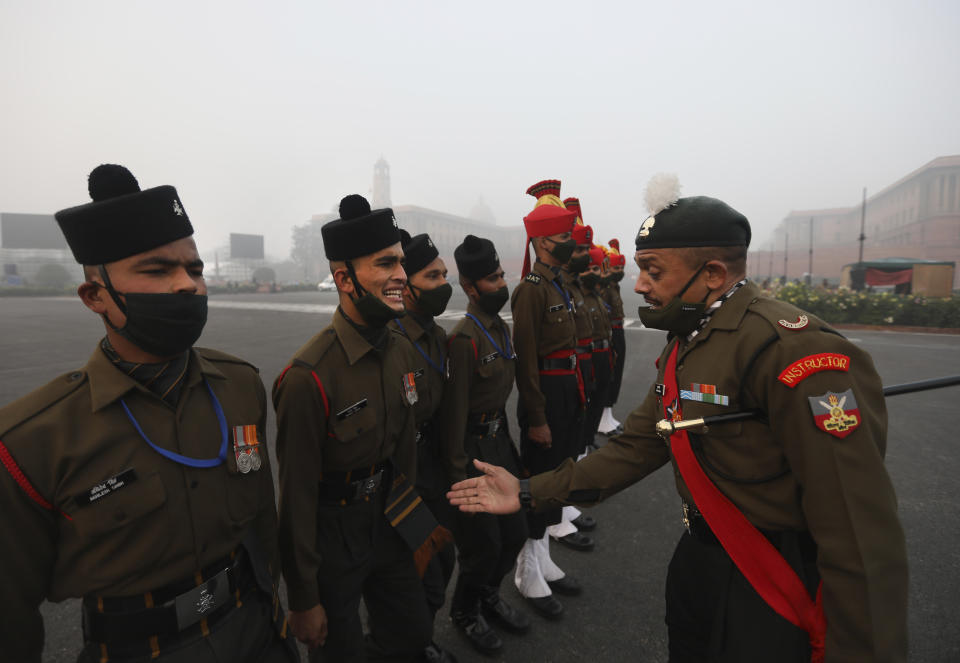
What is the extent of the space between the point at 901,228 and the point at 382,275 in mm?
98647

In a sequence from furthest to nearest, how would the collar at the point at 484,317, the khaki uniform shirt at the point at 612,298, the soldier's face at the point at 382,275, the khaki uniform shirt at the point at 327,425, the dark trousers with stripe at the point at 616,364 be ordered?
the khaki uniform shirt at the point at 612,298 → the dark trousers with stripe at the point at 616,364 → the collar at the point at 484,317 → the soldier's face at the point at 382,275 → the khaki uniform shirt at the point at 327,425

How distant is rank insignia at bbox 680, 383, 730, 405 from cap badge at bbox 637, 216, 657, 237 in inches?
24.1

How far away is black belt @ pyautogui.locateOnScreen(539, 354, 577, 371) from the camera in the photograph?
159 inches

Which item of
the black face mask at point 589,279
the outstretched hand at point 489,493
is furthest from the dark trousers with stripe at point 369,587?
the black face mask at point 589,279

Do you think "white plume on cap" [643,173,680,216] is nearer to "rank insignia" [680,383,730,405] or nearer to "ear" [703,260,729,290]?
"ear" [703,260,729,290]

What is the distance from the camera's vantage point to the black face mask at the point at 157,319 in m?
1.48

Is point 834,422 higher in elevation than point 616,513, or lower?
higher

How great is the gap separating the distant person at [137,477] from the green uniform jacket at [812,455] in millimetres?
1614

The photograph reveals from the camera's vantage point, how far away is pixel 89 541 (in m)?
1.32

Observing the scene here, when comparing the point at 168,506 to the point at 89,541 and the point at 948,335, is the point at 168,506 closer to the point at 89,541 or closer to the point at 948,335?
the point at 89,541

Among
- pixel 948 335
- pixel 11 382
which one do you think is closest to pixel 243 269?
pixel 11 382

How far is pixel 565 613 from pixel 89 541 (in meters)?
2.77

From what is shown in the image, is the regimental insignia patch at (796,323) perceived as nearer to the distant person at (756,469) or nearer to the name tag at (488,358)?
the distant person at (756,469)

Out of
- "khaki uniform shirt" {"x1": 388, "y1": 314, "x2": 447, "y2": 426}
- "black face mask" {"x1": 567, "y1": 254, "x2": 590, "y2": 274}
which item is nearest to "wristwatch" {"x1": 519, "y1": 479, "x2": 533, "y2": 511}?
"khaki uniform shirt" {"x1": 388, "y1": 314, "x2": 447, "y2": 426}
